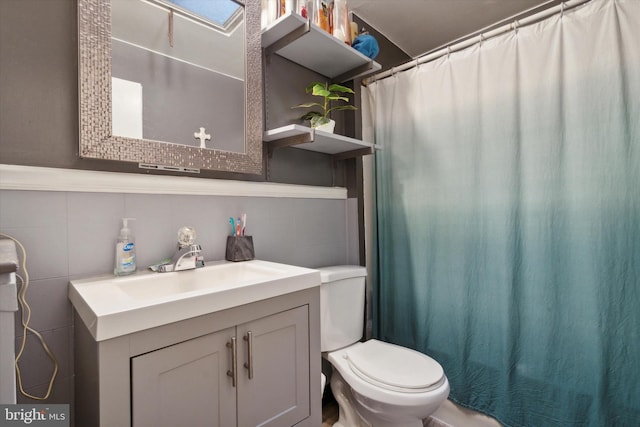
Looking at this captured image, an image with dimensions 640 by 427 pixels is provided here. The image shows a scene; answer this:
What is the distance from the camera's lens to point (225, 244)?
52.9 inches

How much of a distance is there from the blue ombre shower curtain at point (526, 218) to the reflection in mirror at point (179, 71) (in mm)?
941

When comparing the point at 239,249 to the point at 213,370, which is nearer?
the point at 213,370

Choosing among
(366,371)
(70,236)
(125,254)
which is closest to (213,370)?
(125,254)

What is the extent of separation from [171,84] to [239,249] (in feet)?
2.23

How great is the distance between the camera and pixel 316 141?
1529 mm

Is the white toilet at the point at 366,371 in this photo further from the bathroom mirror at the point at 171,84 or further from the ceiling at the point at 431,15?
the ceiling at the point at 431,15

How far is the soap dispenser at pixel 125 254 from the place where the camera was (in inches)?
40.3

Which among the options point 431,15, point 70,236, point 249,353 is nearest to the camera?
point 249,353

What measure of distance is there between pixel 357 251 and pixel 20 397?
153cm

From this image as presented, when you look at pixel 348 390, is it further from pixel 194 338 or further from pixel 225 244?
pixel 194 338

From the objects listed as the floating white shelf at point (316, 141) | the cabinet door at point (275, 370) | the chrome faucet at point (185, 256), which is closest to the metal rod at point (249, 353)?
the cabinet door at point (275, 370)

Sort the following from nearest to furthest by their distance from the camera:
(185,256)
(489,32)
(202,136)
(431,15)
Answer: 1. (185,256)
2. (202,136)
3. (489,32)
4. (431,15)

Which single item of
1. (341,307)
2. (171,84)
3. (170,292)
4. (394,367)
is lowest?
(394,367)

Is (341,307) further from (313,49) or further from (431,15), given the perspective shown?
(431,15)
